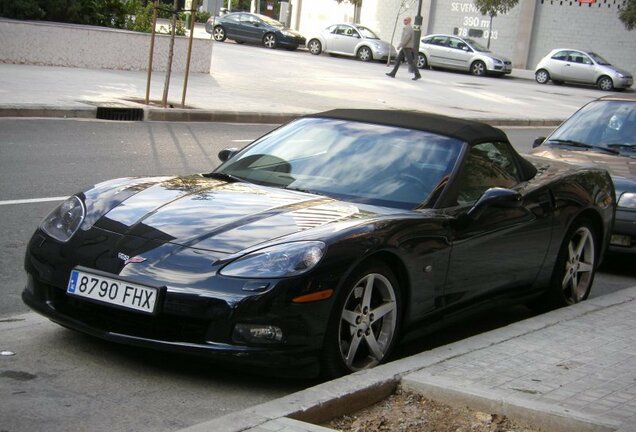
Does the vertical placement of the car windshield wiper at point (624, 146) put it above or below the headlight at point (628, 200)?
above

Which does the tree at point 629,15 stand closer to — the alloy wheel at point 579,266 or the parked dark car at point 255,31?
the parked dark car at point 255,31

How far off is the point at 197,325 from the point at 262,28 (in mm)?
42070

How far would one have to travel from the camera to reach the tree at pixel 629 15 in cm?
4669

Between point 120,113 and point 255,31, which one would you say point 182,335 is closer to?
point 120,113

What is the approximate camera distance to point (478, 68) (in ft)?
141

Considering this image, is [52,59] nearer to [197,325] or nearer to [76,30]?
[76,30]

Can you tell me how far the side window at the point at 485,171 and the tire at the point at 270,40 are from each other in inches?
1568

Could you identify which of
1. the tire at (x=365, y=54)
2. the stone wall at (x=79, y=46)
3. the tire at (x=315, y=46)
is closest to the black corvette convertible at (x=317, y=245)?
the stone wall at (x=79, y=46)

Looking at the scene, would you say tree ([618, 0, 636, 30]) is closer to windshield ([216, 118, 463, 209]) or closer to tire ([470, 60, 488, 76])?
tire ([470, 60, 488, 76])

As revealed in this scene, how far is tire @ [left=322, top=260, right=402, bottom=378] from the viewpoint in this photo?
16.9ft

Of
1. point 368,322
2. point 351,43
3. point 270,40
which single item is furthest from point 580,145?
point 270,40

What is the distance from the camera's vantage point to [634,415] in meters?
4.70

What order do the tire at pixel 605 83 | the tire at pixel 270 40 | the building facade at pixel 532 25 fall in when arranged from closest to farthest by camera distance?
the tire at pixel 605 83
the tire at pixel 270 40
the building facade at pixel 532 25

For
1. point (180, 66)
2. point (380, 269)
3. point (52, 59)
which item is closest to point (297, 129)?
point (380, 269)
